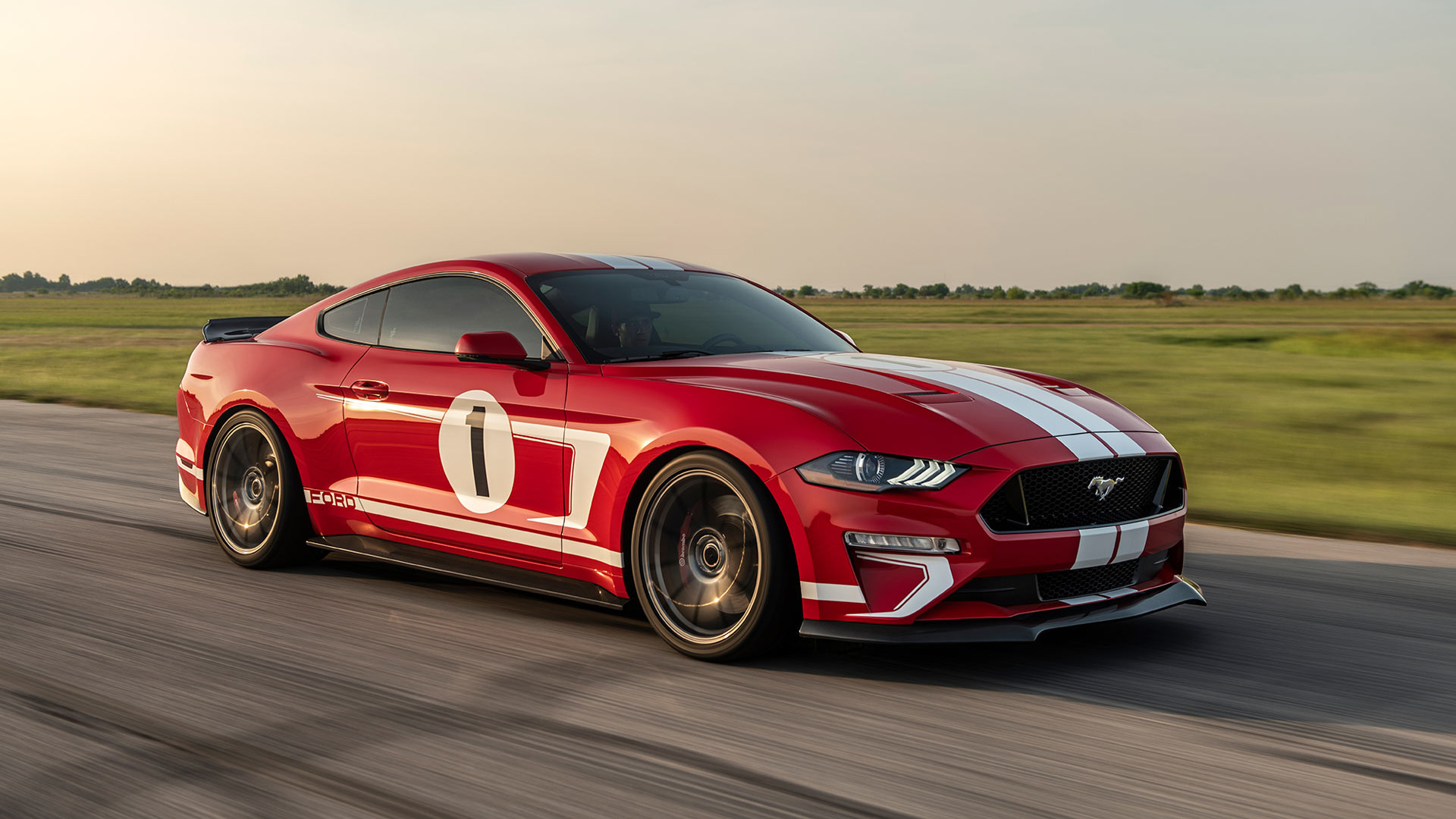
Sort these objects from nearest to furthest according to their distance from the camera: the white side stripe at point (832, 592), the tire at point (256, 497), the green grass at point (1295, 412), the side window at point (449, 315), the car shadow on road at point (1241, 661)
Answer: the car shadow on road at point (1241, 661) → the white side stripe at point (832, 592) → the side window at point (449, 315) → the tire at point (256, 497) → the green grass at point (1295, 412)

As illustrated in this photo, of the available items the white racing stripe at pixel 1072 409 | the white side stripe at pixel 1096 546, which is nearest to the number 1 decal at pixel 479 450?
the white racing stripe at pixel 1072 409

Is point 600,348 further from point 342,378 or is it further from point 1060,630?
point 1060,630

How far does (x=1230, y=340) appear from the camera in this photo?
3052 centimetres

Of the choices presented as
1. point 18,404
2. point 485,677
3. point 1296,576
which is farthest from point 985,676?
point 18,404

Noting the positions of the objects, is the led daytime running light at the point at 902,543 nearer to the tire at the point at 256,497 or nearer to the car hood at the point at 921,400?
the car hood at the point at 921,400

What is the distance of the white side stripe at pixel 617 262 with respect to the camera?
5426 mm

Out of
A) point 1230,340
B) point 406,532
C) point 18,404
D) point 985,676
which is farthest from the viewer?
point 1230,340

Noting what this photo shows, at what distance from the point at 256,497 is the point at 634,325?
2.17 m

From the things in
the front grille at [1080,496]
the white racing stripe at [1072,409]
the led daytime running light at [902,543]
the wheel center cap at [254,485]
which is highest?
the white racing stripe at [1072,409]

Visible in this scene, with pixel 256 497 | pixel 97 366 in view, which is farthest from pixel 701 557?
pixel 97 366

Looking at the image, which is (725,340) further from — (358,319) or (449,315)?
(358,319)

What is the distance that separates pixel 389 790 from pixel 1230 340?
100 ft

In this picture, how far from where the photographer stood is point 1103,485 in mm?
4133

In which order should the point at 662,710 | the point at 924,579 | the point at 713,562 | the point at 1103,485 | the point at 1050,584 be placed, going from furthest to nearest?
the point at 713,562 < the point at 1103,485 < the point at 1050,584 < the point at 924,579 < the point at 662,710
